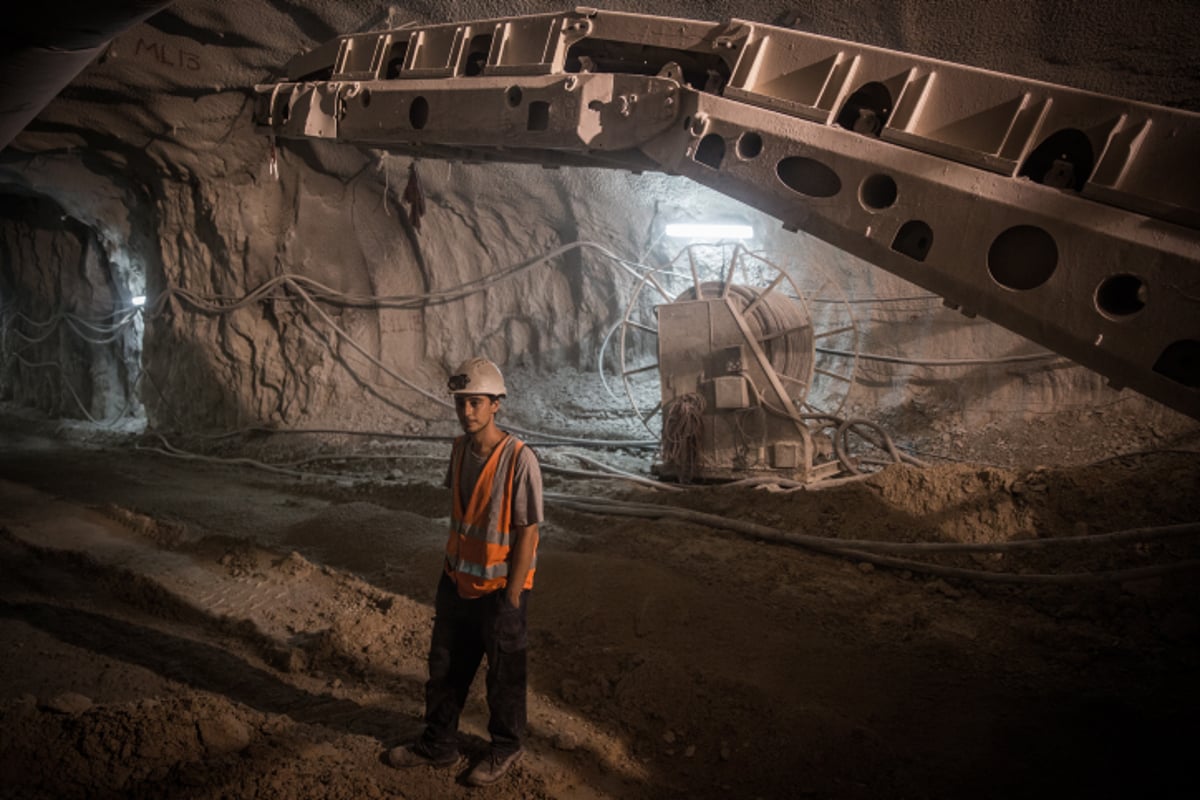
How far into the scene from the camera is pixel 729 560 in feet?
15.1

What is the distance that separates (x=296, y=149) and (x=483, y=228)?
2.38 m

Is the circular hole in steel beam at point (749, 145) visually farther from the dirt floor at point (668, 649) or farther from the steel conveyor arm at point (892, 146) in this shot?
the dirt floor at point (668, 649)

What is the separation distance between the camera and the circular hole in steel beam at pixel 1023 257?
2.67 meters

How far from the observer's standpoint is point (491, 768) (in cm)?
263

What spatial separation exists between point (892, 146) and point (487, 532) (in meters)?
2.22

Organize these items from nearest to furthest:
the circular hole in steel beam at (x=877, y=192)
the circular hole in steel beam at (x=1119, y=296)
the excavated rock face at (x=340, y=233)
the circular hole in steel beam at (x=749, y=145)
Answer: the circular hole in steel beam at (x=1119, y=296), the circular hole in steel beam at (x=877, y=192), the circular hole in steel beam at (x=749, y=145), the excavated rock face at (x=340, y=233)

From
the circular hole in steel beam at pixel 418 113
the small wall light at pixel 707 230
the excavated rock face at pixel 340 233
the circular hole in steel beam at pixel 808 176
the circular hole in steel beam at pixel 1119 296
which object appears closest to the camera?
the circular hole in steel beam at pixel 1119 296

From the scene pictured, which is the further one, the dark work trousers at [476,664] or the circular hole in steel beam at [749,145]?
the circular hole in steel beam at [749,145]

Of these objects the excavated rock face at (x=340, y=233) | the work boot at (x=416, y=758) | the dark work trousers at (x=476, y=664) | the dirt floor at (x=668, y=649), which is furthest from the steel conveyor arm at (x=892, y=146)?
the excavated rock face at (x=340, y=233)

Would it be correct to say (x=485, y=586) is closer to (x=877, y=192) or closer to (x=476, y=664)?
(x=476, y=664)

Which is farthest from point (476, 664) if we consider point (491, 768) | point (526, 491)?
point (526, 491)

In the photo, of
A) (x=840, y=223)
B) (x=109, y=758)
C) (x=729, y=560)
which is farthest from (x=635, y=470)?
(x=109, y=758)

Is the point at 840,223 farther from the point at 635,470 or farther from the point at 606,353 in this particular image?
the point at 606,353

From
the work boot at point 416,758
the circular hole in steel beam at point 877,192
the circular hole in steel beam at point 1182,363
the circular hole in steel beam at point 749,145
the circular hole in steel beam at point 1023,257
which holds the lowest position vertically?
the work boot at point 416,758
